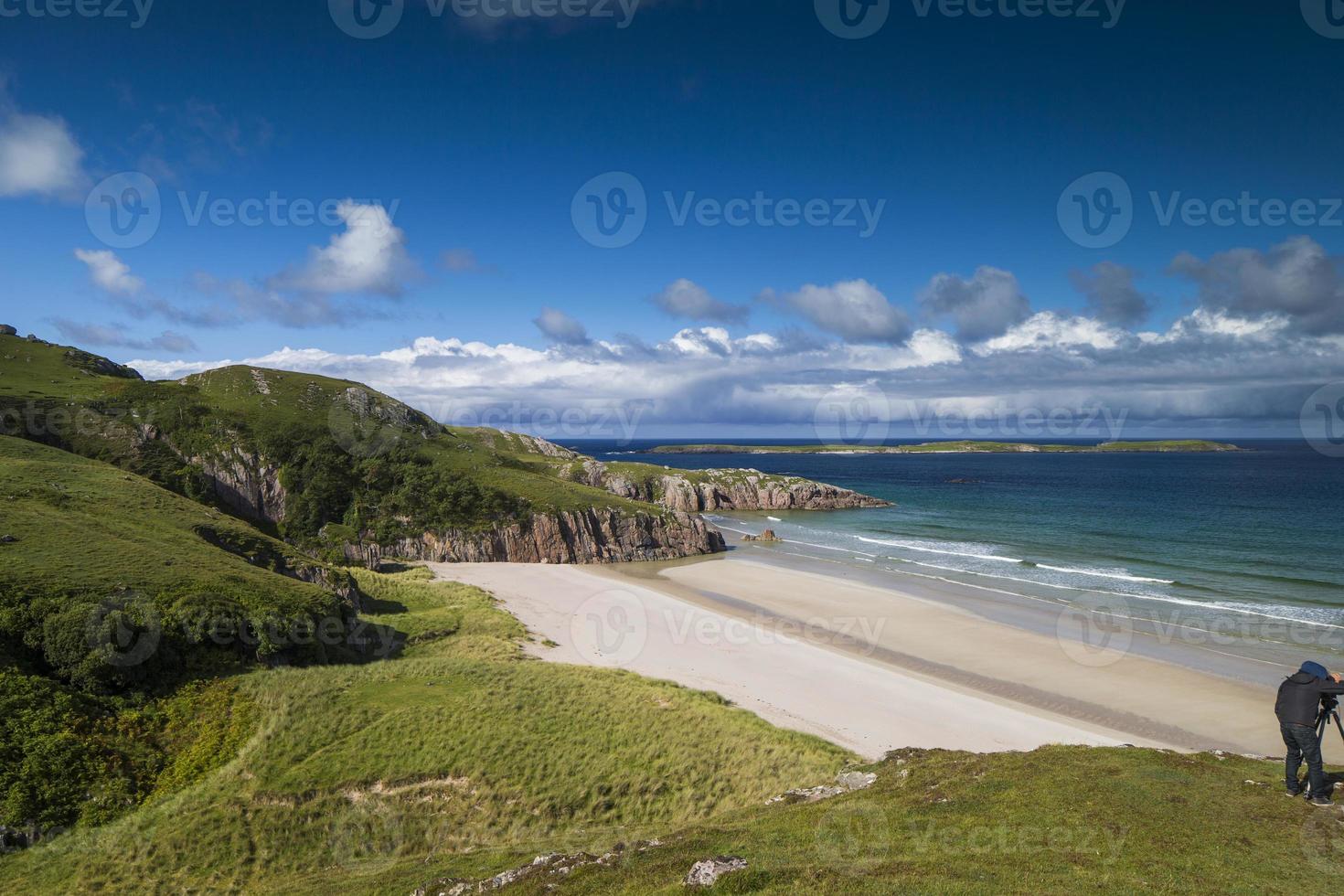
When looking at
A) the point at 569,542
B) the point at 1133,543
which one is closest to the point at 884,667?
the point at 569,542

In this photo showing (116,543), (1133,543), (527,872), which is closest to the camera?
(527,872)

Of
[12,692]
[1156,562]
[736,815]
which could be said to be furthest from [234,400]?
[1156,562]

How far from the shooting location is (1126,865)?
10203 millimetres

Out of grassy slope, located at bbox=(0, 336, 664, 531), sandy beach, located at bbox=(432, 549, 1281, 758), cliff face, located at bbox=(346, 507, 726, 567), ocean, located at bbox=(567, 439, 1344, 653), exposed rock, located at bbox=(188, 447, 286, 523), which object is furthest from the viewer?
cliff face, located at bbox=(346, 507, 726, 567)

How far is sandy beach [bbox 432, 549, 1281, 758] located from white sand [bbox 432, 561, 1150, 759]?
12 centimetres

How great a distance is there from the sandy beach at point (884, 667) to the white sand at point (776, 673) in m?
0.12

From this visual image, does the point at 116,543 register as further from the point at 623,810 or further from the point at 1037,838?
the point at 1037,838

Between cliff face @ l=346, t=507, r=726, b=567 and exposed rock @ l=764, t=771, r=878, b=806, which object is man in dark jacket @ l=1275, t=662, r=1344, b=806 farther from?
cliff face @ l=346, t=507, r=726, b=567

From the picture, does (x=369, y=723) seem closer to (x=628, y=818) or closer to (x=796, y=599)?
(x=628, y=818)

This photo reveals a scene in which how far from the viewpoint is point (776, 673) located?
1356 inches

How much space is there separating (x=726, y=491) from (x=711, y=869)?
113 m

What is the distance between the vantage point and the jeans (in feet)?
38.7

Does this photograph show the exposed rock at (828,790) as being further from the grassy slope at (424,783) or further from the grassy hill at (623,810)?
the grassy slope at (424,783)

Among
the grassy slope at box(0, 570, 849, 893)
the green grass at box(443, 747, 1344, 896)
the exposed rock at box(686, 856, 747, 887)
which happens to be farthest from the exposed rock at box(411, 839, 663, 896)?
the exposed rock at box(686, 856, 747, 887)
